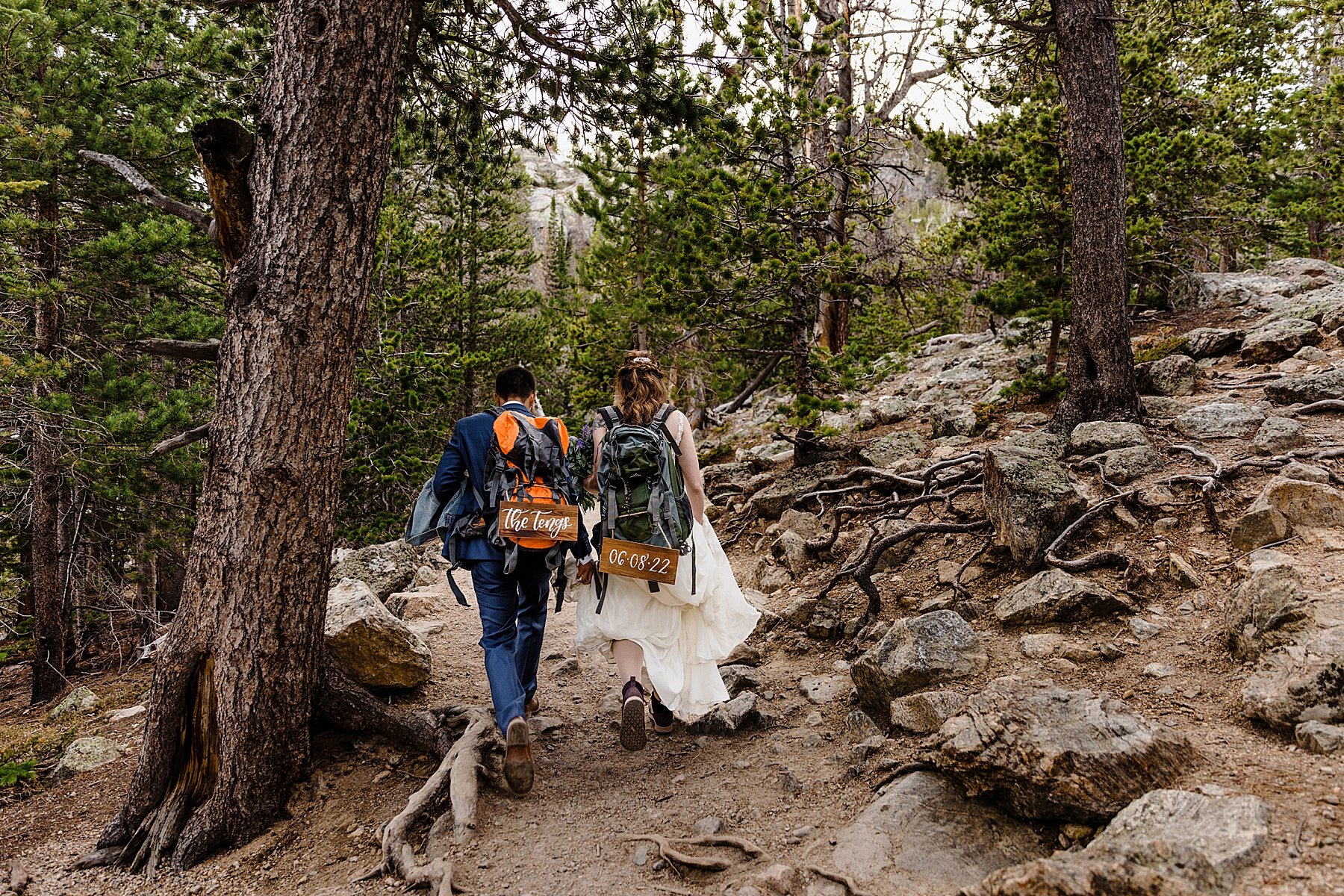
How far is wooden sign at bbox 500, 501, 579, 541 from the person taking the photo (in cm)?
376

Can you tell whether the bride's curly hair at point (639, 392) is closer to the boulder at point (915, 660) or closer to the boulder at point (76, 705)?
the boulder at point (915, 660)

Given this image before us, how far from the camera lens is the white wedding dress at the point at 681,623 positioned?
12.8ft

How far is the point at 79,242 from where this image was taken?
9688mm

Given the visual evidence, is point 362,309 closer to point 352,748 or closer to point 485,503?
point 485,503

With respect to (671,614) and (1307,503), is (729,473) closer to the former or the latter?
(671,614)

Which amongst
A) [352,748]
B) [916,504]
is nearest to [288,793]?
[352,748]

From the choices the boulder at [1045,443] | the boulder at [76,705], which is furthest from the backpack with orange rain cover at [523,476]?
the boulder at [76,705]

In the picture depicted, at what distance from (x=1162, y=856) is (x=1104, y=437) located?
4142 mm

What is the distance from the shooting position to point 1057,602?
3893mm

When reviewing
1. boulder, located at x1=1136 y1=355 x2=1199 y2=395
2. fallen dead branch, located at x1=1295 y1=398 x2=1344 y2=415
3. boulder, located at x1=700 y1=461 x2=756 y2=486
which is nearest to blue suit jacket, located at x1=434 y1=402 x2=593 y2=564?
fallen dead branch, located at x1=1295 y1=398 x2=1344 y2=415

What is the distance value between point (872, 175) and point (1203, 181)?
475cm

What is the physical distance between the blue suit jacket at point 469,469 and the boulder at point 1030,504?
2846 mm

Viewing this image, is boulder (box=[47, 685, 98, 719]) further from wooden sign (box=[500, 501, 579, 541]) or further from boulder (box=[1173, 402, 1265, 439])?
boulder (box=[1173, 402, 1265, 439])

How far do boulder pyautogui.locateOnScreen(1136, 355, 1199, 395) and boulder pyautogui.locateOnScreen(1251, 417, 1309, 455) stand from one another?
167 cm
